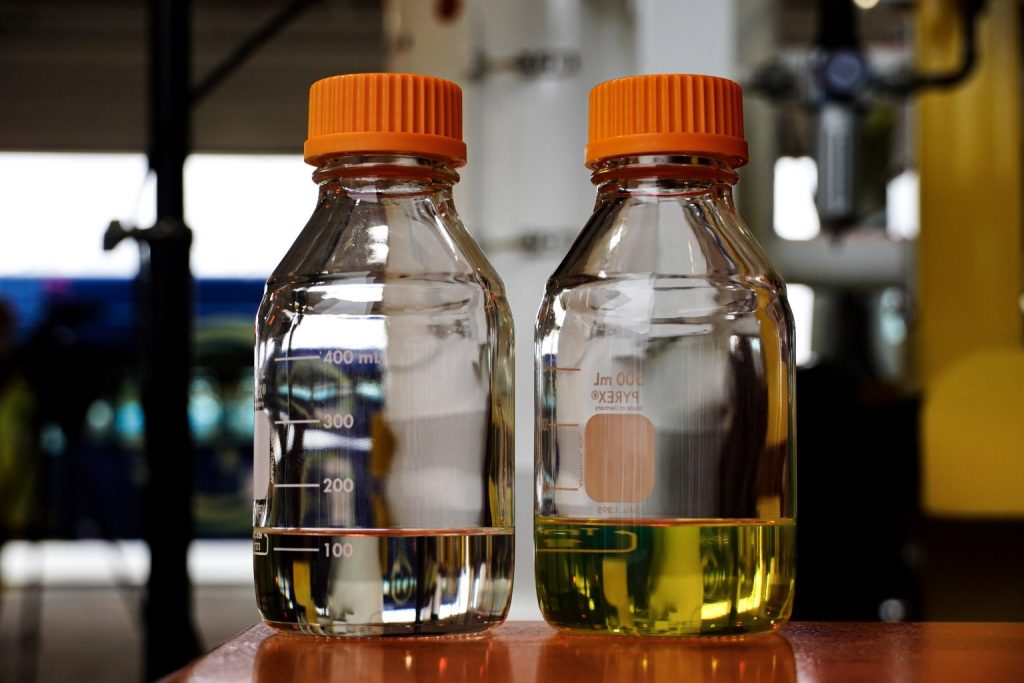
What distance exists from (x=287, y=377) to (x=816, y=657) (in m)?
0.21

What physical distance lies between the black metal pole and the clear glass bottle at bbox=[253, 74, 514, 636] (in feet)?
1.20

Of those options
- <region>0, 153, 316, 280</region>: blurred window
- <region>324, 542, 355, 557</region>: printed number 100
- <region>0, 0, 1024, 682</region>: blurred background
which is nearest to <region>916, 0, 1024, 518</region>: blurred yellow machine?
<region>0, 0, 1024, 682</region>: blurred background

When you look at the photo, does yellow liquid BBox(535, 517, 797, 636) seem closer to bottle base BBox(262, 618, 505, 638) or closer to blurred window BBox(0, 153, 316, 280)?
bottle base BBox(262, 618, 505, 638)

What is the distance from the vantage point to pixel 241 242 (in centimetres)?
587

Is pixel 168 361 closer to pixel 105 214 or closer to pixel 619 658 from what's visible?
pixel 619 658

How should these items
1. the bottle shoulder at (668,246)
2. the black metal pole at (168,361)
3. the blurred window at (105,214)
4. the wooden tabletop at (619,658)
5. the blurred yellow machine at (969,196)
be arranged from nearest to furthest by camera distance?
the wooden tabletop at (619,658), the bottle shoulder at (668,246), the black metal pole at (168,361), the blurred yellow machine at (969,196), the blurred window at (105,214)

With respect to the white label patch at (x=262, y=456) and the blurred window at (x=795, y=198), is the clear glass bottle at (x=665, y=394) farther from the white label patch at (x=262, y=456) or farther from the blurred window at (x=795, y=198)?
the blurred window at (x=795, y=198)

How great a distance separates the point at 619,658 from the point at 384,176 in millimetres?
193

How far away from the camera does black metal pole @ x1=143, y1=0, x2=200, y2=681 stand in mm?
802

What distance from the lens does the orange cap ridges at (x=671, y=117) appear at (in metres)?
0.43

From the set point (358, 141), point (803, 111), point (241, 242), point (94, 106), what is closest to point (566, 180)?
point (803, 111)

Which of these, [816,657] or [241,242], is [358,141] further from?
[241,242]

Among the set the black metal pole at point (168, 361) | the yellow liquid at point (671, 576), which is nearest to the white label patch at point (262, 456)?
the yellow liquid at point (671, 576)

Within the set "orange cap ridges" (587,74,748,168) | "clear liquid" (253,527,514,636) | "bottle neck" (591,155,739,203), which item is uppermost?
"orange cap ridges" (587,74,748,168)
